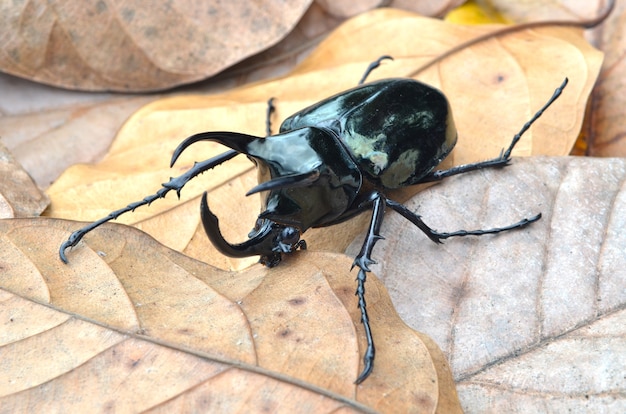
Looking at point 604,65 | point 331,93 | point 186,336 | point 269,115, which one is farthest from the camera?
point 604,65

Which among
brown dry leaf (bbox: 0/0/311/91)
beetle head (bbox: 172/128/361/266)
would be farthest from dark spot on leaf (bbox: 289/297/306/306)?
brown dry leaf (bbox: 0/0/311/91)

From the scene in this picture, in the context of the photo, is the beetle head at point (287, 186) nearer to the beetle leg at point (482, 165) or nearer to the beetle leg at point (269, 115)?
the beetle leg at point (482, 165)

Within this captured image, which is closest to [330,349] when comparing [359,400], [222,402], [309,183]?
[359,400]

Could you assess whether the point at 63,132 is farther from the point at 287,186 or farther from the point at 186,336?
the point at 186,336

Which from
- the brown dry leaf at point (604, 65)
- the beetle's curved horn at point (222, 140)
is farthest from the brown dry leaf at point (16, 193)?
the brown dry leaf at point (604, 65)

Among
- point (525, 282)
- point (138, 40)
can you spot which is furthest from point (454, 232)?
point (138, 40)

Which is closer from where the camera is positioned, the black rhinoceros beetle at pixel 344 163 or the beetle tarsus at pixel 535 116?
the black rhinoceros beetle at pixel 344 163

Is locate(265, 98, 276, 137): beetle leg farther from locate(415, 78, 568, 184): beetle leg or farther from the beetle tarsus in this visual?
the beetle tarsus
